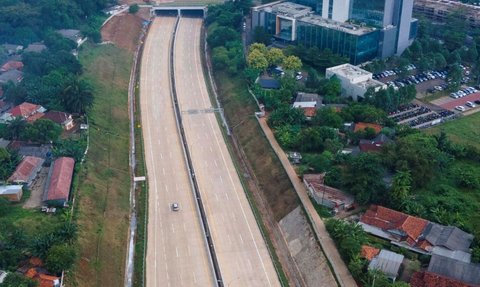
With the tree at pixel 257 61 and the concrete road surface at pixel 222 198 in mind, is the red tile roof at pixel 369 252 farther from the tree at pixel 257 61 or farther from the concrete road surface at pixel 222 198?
the tree at pixel 257 61

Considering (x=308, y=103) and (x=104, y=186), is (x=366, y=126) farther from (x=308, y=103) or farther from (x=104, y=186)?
(x=104, y=186)

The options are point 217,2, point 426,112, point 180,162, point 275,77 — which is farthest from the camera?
point 217,2

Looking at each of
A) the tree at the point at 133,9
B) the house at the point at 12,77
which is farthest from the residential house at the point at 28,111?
the tree at the point at 133,9

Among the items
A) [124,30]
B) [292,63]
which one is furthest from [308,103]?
[124,30]

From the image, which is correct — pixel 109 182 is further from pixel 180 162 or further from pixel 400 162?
pixel 400 162

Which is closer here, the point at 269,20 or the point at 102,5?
the point at 269,20

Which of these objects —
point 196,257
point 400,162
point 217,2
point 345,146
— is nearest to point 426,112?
point 345,146

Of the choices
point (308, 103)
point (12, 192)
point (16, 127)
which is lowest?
point (12, 192)
